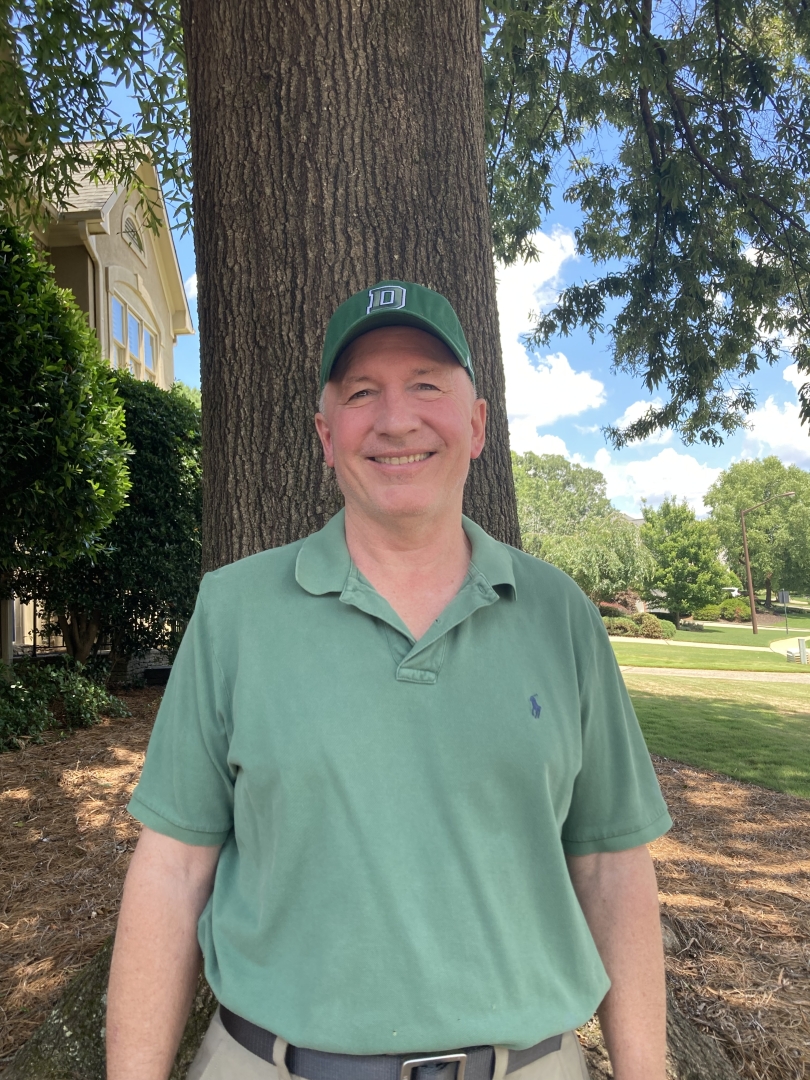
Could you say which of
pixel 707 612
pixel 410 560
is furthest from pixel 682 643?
pixel 410 560

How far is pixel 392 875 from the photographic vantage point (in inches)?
55.6

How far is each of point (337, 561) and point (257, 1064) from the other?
0.96m

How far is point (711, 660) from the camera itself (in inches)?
1209

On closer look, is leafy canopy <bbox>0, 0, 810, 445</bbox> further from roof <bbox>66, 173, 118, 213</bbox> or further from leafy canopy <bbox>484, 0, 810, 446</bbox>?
roof <bbox>66, 173, 118, 213</bbox>

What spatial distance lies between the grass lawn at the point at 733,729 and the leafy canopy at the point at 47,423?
22.5ft

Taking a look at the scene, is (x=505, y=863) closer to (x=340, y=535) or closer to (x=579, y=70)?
(x=340, y=535)

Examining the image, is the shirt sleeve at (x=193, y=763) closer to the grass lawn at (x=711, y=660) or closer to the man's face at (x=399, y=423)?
the man's face at (x=399, y=423)

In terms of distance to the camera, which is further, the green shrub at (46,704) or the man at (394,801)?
the green shrub at (46,704)

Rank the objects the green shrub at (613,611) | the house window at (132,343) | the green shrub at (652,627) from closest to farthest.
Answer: the house window at (132,343), the green shrub at (652,627), the green shrub at (613,611)

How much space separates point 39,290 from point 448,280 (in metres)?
5.89

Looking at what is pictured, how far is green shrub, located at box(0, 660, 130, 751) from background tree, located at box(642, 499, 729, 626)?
185ft

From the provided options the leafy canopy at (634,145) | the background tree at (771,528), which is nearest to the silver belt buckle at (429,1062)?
the leafy canopy at (634,145)

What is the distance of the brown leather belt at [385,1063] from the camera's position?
139cm

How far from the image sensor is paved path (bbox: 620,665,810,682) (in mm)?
21672
